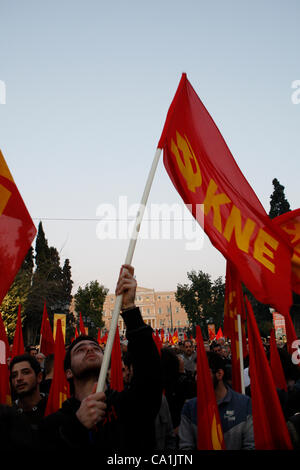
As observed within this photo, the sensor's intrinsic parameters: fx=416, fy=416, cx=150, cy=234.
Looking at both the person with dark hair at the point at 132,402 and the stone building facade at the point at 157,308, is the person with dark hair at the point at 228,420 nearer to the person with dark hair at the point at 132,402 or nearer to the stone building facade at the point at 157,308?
the person with dark hair at the point at 132,402

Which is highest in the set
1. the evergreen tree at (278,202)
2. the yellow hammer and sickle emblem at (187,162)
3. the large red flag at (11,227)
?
the evergreen tree at (278,202)

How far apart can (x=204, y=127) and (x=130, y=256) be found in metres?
2.40

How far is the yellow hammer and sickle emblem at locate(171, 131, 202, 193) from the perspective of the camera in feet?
12.5

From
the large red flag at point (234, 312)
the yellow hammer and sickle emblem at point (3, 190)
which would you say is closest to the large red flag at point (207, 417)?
the large red flag at point (234, 312)

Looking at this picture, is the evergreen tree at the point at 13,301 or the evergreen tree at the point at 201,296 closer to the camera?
the evergreen tree at the point at 13,301

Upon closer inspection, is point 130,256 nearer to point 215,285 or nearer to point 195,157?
point 195,157

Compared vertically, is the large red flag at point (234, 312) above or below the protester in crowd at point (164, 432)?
above

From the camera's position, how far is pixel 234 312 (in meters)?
5.35

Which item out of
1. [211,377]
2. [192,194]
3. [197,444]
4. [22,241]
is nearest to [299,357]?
[211,377]

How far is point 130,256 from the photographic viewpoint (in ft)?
7.85

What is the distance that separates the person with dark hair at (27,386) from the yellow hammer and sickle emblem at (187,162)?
2304mm

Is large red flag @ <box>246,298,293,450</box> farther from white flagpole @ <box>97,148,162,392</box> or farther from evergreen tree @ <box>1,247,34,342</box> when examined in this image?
evergreen tree @ <box>1,247,34,342</box>

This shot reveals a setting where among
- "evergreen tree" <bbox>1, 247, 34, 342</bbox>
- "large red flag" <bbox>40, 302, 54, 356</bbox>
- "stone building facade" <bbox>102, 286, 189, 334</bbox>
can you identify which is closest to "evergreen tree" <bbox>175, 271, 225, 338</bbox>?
"evergreen tree" <bbox>1, 247, 34, 342</bbox>

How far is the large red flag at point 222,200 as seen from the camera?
3584 mm
